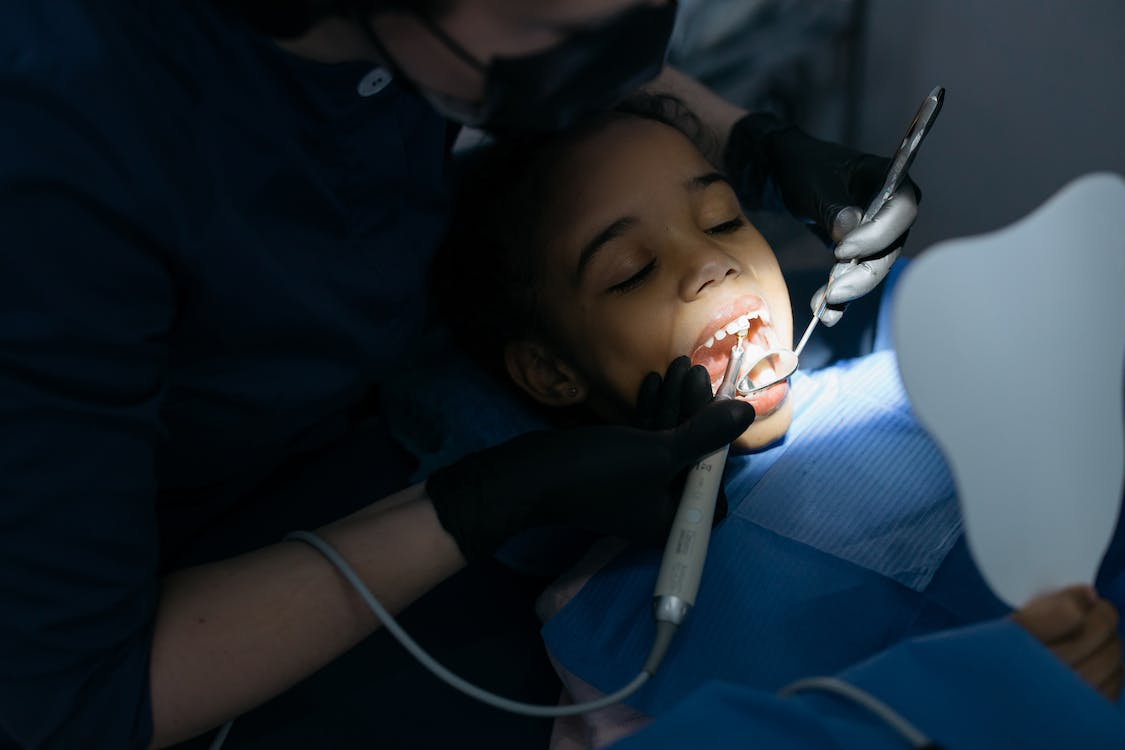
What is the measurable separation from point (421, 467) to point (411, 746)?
1.58ft

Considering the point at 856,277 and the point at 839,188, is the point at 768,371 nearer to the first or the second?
the point at 856,277

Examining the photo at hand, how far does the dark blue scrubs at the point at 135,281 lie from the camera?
0.83 m

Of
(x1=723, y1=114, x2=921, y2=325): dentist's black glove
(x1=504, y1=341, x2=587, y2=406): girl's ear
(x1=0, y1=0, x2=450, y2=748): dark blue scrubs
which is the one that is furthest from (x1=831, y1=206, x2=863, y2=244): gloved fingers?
(x1=0, y1=0, x2=450, y2=748): dark blue scrubs

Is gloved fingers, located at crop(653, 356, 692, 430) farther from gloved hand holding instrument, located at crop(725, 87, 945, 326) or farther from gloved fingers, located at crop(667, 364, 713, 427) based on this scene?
gloved hand holding instrument, located at crop(725, 87, 945, 326)

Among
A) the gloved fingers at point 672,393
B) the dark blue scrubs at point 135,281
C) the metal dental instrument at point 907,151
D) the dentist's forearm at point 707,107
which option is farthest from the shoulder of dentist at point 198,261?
the dentist's forearm at point 707,107

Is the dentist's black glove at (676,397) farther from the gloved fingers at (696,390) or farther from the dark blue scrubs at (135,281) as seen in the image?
the dark blue scrubs at (135,281)

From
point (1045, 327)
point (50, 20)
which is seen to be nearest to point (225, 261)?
point (50, 20)

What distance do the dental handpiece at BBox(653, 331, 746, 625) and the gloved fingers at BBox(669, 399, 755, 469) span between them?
50 mm

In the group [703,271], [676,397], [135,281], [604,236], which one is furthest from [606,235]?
[135,281]

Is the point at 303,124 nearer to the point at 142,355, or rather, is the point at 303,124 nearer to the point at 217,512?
the point at 142,355

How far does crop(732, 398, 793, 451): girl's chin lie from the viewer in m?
1.34

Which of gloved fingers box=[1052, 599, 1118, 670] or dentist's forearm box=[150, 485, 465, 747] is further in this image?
dentist's forearm box=[150, 485, 465, 747]

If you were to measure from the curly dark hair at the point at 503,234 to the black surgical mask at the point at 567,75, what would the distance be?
47cm

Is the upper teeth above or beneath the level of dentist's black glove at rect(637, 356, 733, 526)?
above
